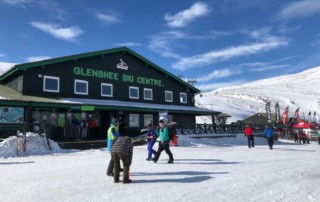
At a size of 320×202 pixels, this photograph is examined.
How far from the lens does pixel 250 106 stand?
9269cm

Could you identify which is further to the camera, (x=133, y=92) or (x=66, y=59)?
(x=133, y=92)

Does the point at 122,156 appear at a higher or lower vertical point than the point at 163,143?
lower

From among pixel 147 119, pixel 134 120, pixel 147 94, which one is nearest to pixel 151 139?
pixel 134 120

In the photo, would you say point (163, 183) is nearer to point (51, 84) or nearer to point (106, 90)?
point (51, 84)

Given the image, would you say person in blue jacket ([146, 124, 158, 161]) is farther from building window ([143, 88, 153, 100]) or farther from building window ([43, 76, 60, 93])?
building window ([143, 88, 153, 100])

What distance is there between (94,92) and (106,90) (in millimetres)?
1178

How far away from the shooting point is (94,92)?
25031 mm

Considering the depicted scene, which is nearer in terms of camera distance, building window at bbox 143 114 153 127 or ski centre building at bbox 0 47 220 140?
ski centre building at bbox 0 47 220 140

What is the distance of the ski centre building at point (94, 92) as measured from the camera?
68.5 ft

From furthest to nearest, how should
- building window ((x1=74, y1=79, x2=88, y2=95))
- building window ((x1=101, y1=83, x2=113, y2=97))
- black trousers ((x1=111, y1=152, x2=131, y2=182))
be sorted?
building window ((x1=101, y1=83, x2=113, y2=97)) < building window ((x1=74, y1=79, x2=88, y2=95)) < black trousers ((x1=111, y1=152, x2=131, y2=182))

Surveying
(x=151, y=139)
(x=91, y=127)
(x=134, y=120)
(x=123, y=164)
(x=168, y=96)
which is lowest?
(x=123, y=164)

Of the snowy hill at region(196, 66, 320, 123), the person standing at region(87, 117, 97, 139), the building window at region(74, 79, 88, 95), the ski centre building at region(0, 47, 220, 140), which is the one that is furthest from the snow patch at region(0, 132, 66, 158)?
the snowy hill at region(196, 66, 320, 123)

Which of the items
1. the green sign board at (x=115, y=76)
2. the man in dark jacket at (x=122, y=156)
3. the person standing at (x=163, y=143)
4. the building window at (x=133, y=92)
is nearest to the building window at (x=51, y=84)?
the green sign board at (x=115, y=76)

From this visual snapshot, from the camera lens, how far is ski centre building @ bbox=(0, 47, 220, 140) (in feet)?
68.5
